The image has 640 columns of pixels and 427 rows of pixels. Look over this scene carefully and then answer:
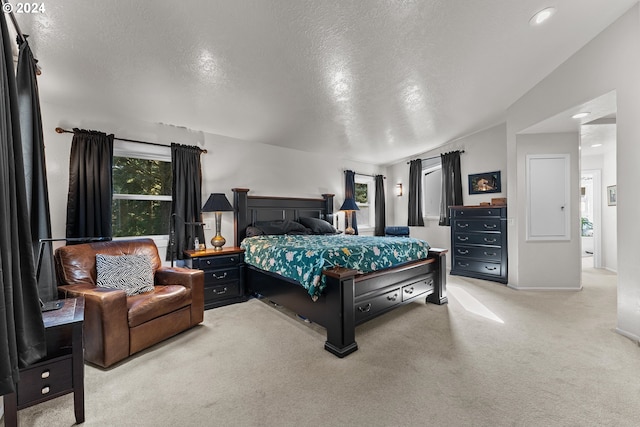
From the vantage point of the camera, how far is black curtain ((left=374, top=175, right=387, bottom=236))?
639 centimetres

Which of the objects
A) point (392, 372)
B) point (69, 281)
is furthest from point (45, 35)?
point (392, 372)

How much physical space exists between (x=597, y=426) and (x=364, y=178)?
5341mm

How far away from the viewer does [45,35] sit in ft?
6.16

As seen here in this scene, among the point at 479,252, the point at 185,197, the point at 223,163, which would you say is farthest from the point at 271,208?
the point at 479,252

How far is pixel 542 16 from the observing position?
2.12 meters

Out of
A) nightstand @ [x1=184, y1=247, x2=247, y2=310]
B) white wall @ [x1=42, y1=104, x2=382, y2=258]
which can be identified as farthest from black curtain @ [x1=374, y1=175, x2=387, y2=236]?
nightstand @ [x1=184, y1=247, x2=247, y2=310]

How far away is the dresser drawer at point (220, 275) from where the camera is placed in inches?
130

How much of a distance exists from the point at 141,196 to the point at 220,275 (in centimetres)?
157

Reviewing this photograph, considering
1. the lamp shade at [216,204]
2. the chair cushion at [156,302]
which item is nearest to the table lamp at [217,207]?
the lamp shade at [216,204]

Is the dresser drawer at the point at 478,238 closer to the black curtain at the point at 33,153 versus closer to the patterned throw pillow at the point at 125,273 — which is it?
the patterned throw pillow at the point at 125,273

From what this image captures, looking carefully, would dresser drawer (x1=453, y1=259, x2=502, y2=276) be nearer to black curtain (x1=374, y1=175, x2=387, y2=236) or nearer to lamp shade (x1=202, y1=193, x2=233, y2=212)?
black curtain (x1=374, y1=175, x2=387, y2=236)

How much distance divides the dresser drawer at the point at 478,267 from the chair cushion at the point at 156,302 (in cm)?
432

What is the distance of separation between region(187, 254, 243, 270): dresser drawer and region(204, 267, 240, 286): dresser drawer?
6 centimetres

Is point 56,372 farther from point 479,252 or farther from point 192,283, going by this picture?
point 479,252
